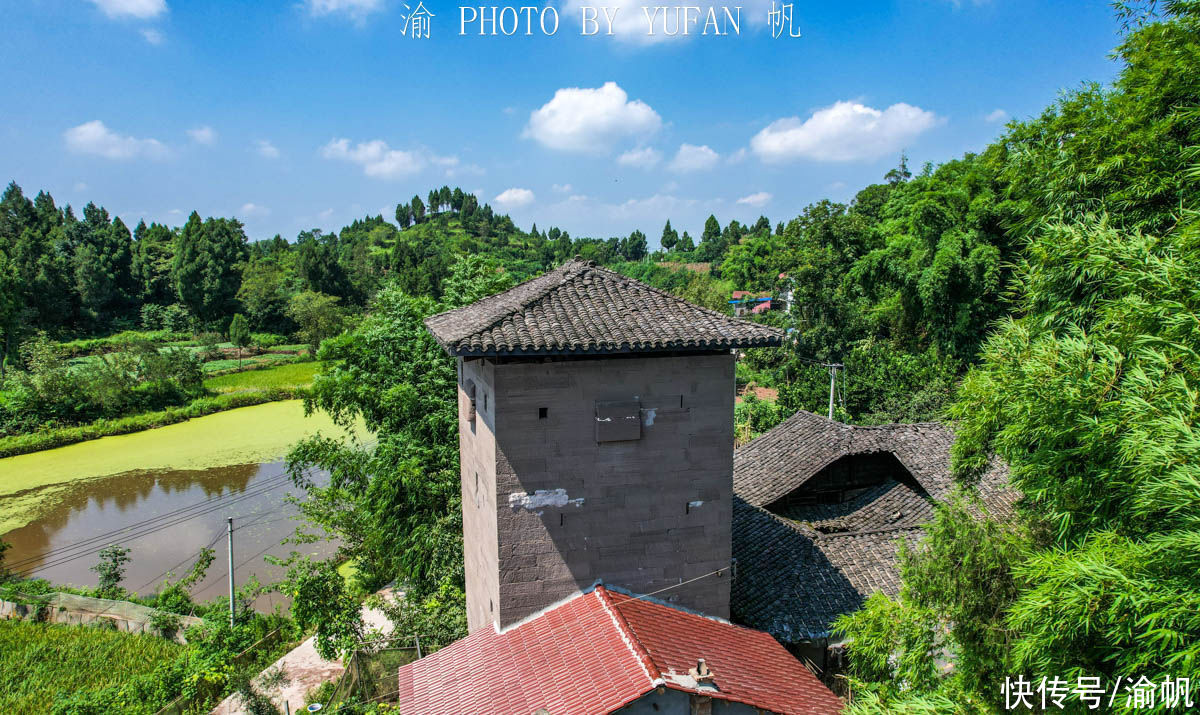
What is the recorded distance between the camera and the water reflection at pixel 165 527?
53.5ft

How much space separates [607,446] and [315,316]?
40800mm

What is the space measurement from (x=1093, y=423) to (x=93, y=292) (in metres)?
54.5

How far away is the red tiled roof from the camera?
5965 millimetres

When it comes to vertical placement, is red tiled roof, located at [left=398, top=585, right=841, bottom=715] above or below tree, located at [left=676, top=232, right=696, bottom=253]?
below

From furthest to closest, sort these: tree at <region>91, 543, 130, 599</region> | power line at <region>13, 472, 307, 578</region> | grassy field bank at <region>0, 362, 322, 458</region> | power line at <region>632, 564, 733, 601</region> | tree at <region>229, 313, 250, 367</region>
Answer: tree at <region>229, 313, 250, 367</region>
grassy field bank at <region>0, 362, 322, 458</region>
power line at <region>13, 472, 307, 578</region>
tree at <region>91, 543, 130, 599</region>
power line at <region>632, 564, 733, 601</region>

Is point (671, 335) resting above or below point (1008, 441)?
above

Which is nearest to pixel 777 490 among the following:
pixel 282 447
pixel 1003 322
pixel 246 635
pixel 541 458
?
pixel 1003 322

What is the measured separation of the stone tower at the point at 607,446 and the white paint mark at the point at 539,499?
0.04 ft

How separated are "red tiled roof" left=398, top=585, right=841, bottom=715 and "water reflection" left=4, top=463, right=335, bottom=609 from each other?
990cm

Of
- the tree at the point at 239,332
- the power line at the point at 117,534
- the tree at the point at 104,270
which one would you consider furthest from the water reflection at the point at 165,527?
the tree at the point at 104,270

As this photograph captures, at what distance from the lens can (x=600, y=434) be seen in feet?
23.5

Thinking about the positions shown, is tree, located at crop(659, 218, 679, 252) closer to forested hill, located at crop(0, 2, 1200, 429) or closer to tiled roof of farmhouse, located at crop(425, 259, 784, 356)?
forested hill, located at crop(0, 2, 1200, 429)

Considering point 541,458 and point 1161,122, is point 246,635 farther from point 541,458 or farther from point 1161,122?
point 1161,122

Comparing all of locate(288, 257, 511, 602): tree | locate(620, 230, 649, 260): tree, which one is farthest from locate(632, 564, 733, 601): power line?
locate(620, 230, 649, 260): tree
